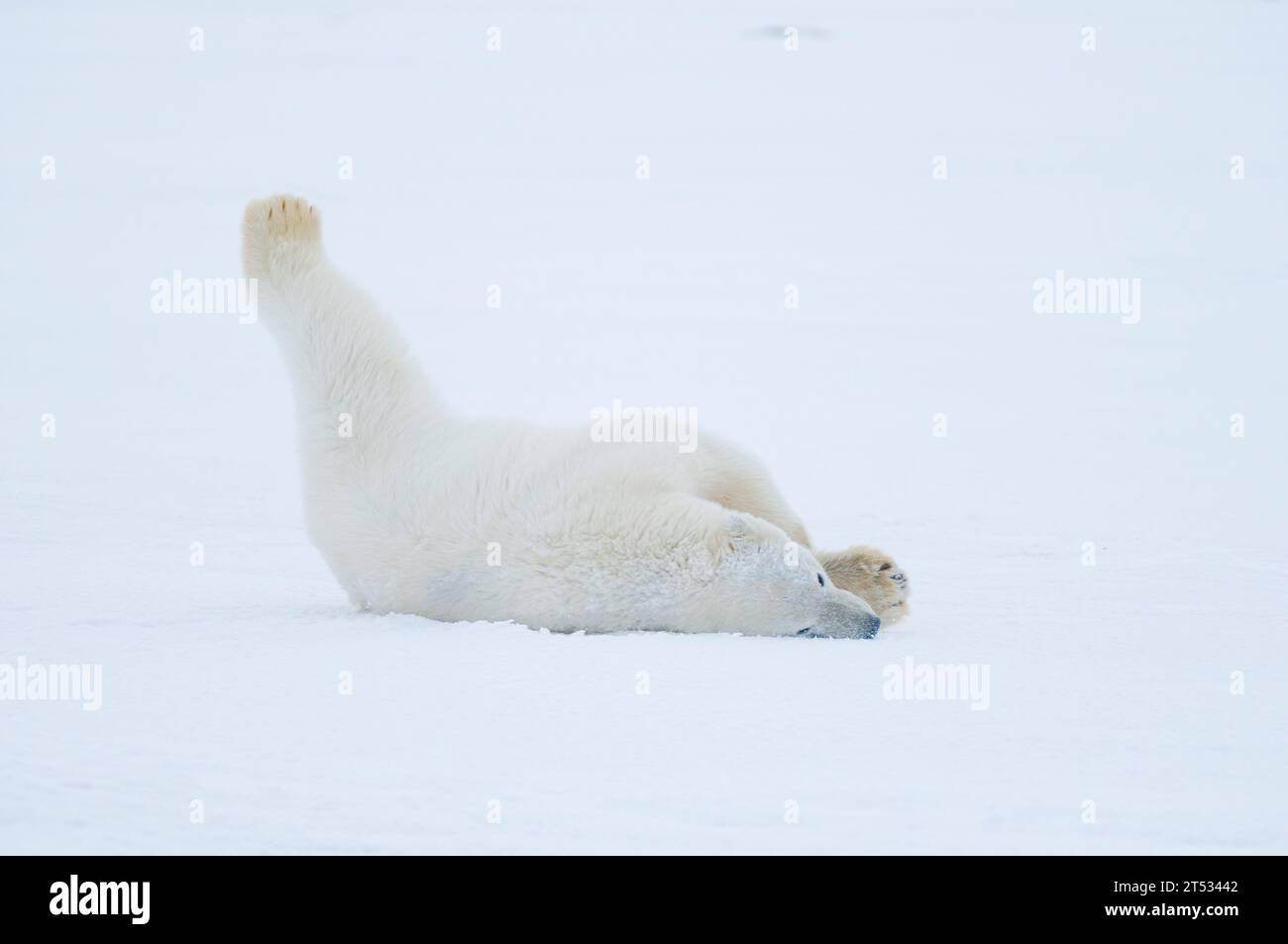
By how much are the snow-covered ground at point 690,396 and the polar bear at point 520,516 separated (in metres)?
0.21

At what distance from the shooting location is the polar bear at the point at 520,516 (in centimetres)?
459

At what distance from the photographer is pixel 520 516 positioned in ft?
15.3

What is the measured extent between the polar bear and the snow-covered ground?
21cm

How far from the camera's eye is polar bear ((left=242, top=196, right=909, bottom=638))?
15.0 feet

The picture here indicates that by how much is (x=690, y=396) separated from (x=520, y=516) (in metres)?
6.62
